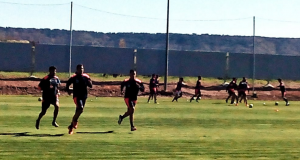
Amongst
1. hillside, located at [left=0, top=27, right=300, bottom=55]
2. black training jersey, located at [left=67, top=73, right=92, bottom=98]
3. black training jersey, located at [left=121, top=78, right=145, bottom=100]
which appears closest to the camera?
black training jersey, located at [left=67, top=73, right=92, bottom=98]

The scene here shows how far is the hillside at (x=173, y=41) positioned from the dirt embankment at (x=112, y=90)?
81.7m

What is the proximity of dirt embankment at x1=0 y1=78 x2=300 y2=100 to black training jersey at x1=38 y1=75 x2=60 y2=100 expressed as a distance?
26.6 meters

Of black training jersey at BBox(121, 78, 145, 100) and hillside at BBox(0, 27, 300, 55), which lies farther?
hillside at BBox(0, 27, 300, 55)

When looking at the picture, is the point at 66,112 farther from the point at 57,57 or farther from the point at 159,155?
the point at 57,57

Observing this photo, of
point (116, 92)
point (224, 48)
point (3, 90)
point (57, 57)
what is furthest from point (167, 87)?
point (224, 48)

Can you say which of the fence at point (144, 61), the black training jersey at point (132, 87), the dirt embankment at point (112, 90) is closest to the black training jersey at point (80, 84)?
the black training jersey at point (132, 87)

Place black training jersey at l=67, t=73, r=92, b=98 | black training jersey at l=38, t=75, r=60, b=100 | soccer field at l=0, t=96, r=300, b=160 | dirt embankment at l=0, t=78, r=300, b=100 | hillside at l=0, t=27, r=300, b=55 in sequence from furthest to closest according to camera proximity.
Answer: hillside at l=0, t=27, r=300, b=55, dirt embankment at l=0, t=78, r=300, b=100, black training jersey at l=38, t=75, r=60, b=100, black training jersey at l=67, t=73, r=92, b=98, soccer field at l=0, t=96, r=300, b=160

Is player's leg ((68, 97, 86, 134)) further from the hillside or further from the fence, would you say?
the hillside

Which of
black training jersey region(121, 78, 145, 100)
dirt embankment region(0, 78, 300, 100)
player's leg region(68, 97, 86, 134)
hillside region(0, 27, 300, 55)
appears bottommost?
dirt embankment region(0, 78, 300, 100)

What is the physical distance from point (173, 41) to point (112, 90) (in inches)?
3758

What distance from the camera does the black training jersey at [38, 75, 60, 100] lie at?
18000 millimetres

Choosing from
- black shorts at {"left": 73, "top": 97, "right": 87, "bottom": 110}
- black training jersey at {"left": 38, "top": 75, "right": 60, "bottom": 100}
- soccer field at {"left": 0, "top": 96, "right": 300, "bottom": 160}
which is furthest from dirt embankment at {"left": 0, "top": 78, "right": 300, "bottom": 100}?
black shorts at {"left": 73, "top": 97, "right": 87, "bottom": 110}

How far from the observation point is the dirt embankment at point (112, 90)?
155 ft

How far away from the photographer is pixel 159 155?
13680mm
